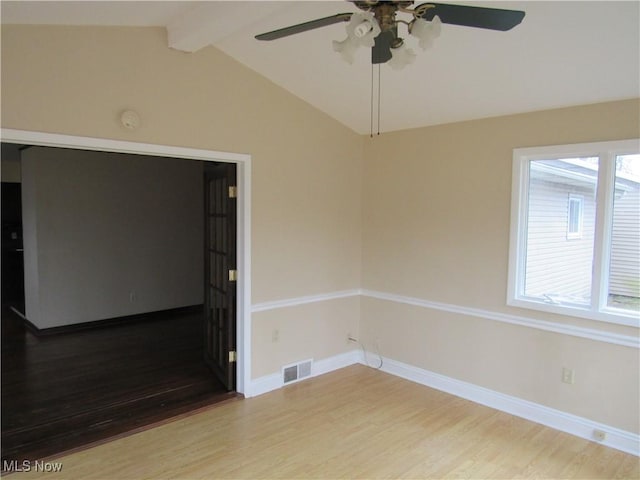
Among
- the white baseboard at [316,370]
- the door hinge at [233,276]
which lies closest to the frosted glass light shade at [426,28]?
the door hinge at [233,276]

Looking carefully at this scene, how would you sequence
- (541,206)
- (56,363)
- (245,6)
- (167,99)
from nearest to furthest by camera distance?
(245,6) < (167,99) < (541,206) < (56,363)

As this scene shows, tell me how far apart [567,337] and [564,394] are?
44 cm

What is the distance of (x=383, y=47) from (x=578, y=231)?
2263 millimetres

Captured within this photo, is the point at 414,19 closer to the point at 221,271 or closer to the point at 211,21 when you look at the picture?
the point at 211,21

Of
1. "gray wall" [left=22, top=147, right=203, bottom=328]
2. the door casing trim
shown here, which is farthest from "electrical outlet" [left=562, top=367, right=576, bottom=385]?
"gray wall" [left=22, top=147, right=203, bottom=328]

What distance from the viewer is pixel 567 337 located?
328 centimetres

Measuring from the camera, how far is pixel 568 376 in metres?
3.28

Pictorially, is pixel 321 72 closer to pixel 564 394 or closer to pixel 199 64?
pixel 199 64

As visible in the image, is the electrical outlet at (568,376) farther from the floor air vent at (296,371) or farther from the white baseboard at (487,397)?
the floor air vent at (296,371)

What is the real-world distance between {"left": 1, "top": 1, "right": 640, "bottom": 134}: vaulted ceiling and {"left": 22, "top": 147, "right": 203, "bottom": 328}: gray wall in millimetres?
3311

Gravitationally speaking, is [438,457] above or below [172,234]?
below

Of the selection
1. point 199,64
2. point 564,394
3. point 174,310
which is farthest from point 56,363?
point 564,394

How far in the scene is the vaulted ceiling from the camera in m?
2.39

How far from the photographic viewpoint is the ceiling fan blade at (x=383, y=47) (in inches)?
74.6
